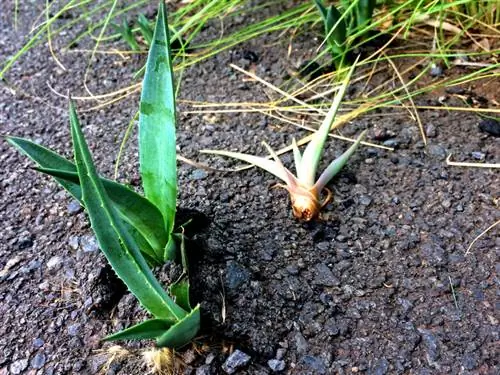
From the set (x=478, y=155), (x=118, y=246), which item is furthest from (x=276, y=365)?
(x=478, y=155)

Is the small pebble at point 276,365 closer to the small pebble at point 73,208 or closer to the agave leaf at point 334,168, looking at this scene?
the agave leaf at point 334,168

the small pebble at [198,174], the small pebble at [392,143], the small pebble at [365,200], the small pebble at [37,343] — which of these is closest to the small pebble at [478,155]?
the small pebble at [392,143]

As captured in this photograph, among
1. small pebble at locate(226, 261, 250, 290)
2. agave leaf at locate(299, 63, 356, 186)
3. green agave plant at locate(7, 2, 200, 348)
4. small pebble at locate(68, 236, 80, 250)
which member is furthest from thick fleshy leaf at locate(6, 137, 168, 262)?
agave leaf at locate(299, 63, 356, 186)

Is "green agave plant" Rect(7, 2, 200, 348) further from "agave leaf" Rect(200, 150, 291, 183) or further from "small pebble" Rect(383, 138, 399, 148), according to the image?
"small pebble" Rect(383, 138, 399, 148)

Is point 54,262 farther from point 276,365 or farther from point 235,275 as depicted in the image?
point 276,365

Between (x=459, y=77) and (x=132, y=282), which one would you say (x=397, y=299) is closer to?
(x=132, y=282)

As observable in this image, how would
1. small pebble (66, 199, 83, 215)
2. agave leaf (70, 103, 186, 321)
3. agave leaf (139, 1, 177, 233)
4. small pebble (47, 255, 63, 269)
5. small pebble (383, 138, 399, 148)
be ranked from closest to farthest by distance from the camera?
1. agave leaf (70, 103, 186, 321)
2. agave leaf (139, 1, 177, 233)
3. small pebble (47, 255, 63, 269)
4. small pebble (66, 199, 83, 215)
5. small pebble (383, 138, 399, 148)
